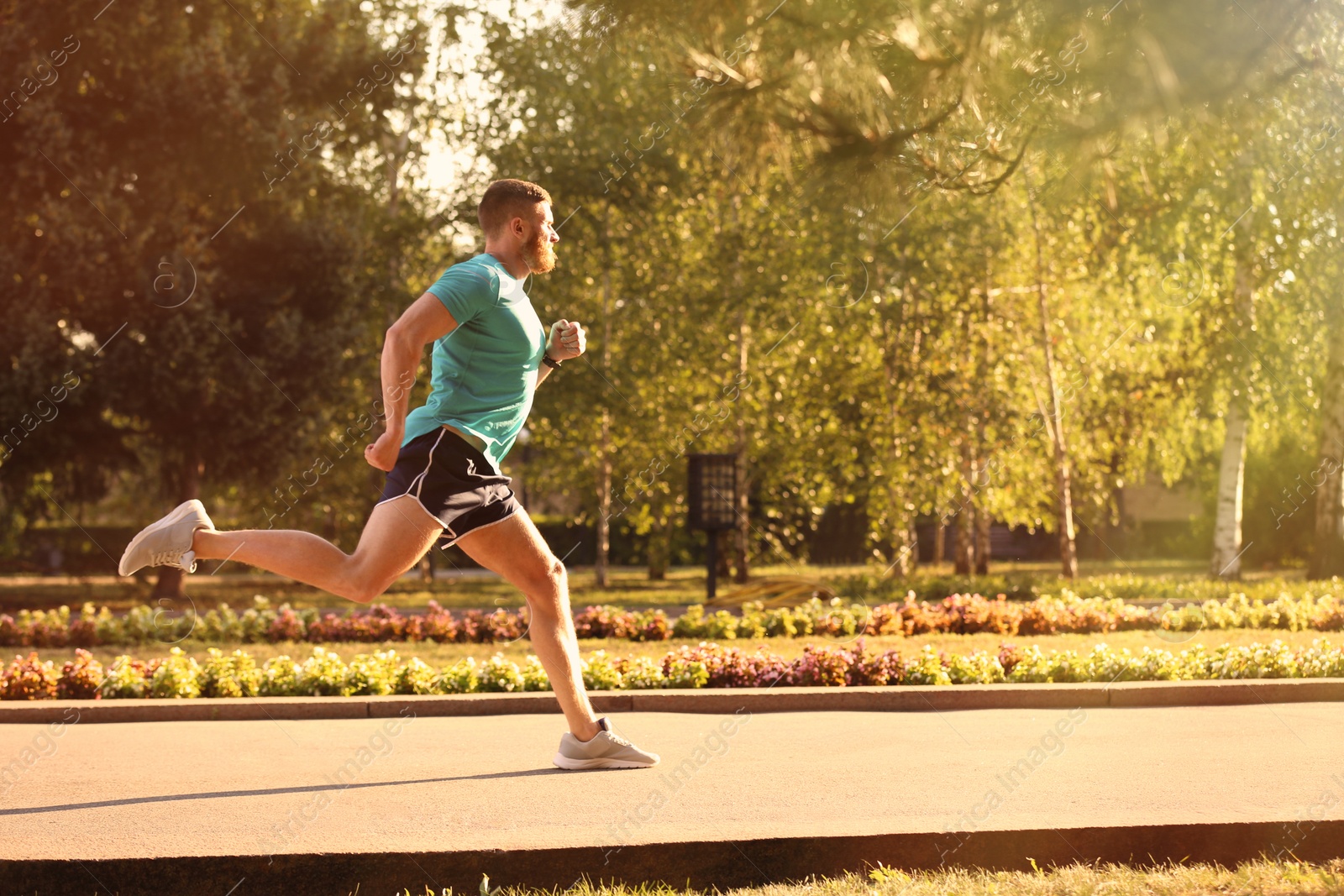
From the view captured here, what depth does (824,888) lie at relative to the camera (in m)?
4.04

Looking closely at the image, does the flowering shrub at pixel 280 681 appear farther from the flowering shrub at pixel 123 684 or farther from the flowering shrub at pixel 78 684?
the flowering shrub at pixel 78 684

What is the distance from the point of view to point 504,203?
5.39 m

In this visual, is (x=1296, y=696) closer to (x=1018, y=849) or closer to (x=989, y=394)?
(x=1018, y=849)

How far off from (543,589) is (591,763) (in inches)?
34.1

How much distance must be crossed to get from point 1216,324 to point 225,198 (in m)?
14.9

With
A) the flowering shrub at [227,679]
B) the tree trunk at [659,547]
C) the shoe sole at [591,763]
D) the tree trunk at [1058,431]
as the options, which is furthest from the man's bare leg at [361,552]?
the tree trunk at [659,547]

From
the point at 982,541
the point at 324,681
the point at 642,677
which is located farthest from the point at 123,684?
the point at 982,541

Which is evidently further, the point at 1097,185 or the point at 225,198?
the point at 225,198

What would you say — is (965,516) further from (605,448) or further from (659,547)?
(605,448)

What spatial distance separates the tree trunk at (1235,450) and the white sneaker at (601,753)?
16396mm

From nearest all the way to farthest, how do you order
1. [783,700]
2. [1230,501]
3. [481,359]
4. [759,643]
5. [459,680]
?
[481,359] < [783,700] < [459,680] < [759,643] < [1230,501]

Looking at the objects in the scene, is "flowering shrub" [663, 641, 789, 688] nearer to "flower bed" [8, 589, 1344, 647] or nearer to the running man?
the running man

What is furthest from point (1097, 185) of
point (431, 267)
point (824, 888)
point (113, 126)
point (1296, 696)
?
point (431, 267)

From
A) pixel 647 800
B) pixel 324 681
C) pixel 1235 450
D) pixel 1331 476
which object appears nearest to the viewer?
pixel 647 800
